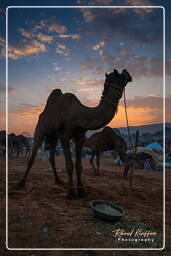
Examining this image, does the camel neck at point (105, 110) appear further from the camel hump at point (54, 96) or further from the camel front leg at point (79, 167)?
the camel hump at point (54, 96)

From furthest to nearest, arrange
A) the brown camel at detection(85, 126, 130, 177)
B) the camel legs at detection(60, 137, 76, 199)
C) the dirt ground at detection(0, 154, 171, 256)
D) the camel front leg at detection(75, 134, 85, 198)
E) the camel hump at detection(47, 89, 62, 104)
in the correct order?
1. the brown camel at detection(85, 126, 130, 177)
2. the camel hump at detection(47, 89, 62, 104)
3. the camel front leg at detection(75, 134, 85, 198)
4. the camel legs at detection(60, 137, 76, 199)
5. the dirt ground at detection(0, 154, 171, 256)

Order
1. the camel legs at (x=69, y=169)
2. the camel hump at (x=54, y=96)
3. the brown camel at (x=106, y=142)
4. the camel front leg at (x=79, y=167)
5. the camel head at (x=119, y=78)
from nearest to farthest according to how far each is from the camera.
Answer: the camel head at (x=119, y=78) → the camel legs at (x=69, y=169) → the camel front leg at (x=79, y=167) → the camel hump at (x=54, y=96) → the brown camel at (x=106, y=142)

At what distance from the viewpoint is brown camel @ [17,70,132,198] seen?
17.0ft

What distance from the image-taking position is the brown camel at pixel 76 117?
203 inches

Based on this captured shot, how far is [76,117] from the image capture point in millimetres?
5664

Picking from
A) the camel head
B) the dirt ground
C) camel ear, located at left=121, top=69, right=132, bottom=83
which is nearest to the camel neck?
the camel head

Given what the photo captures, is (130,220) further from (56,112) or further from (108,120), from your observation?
(56,112)

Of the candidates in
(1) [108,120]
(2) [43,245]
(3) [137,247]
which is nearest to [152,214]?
(3) [137,247]

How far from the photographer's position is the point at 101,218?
4.33 meters

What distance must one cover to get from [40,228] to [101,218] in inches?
47.2

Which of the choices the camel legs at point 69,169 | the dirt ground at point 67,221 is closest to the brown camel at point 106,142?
the dirt ground at point 67,221

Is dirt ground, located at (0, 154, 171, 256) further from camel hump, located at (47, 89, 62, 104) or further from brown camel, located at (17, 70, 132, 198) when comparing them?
camel hump, located at (47, 89, 62, 104)

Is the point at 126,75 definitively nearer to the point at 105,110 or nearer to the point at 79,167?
the point at 105,110

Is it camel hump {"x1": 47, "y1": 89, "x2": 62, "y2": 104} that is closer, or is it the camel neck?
the camel neck
